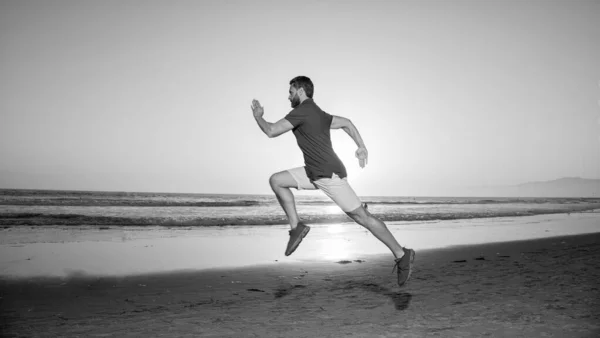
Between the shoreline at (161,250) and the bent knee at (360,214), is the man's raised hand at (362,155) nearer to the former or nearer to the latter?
the bent knee at (360,214)

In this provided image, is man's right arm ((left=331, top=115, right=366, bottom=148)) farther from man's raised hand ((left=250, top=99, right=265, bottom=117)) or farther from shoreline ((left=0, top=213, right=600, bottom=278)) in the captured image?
shoreline ((left=0, top=213, right=600, bottom=278))

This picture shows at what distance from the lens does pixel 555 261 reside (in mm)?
5980

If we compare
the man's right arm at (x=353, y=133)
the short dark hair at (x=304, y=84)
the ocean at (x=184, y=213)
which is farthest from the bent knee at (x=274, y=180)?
the ocean at (x=184, y=213)

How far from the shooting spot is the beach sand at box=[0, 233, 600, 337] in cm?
293

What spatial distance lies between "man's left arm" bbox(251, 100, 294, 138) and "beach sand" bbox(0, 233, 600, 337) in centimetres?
158

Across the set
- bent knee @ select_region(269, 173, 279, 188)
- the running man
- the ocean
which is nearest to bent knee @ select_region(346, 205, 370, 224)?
the running man

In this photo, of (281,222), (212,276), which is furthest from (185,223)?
(212,276)

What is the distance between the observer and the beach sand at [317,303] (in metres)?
2.93

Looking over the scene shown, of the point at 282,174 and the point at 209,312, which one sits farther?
the point at 282,174

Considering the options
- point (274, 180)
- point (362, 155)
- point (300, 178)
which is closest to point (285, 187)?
point (274, 180)

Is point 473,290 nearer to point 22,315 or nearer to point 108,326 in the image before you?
point 108,326

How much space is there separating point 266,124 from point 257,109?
17 cm

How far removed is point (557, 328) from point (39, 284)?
16.4 feet

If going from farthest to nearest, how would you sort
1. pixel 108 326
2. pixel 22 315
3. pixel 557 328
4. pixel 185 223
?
pixel 185 223, pixel 22 315, pixel 108 326, pixel 557 328
